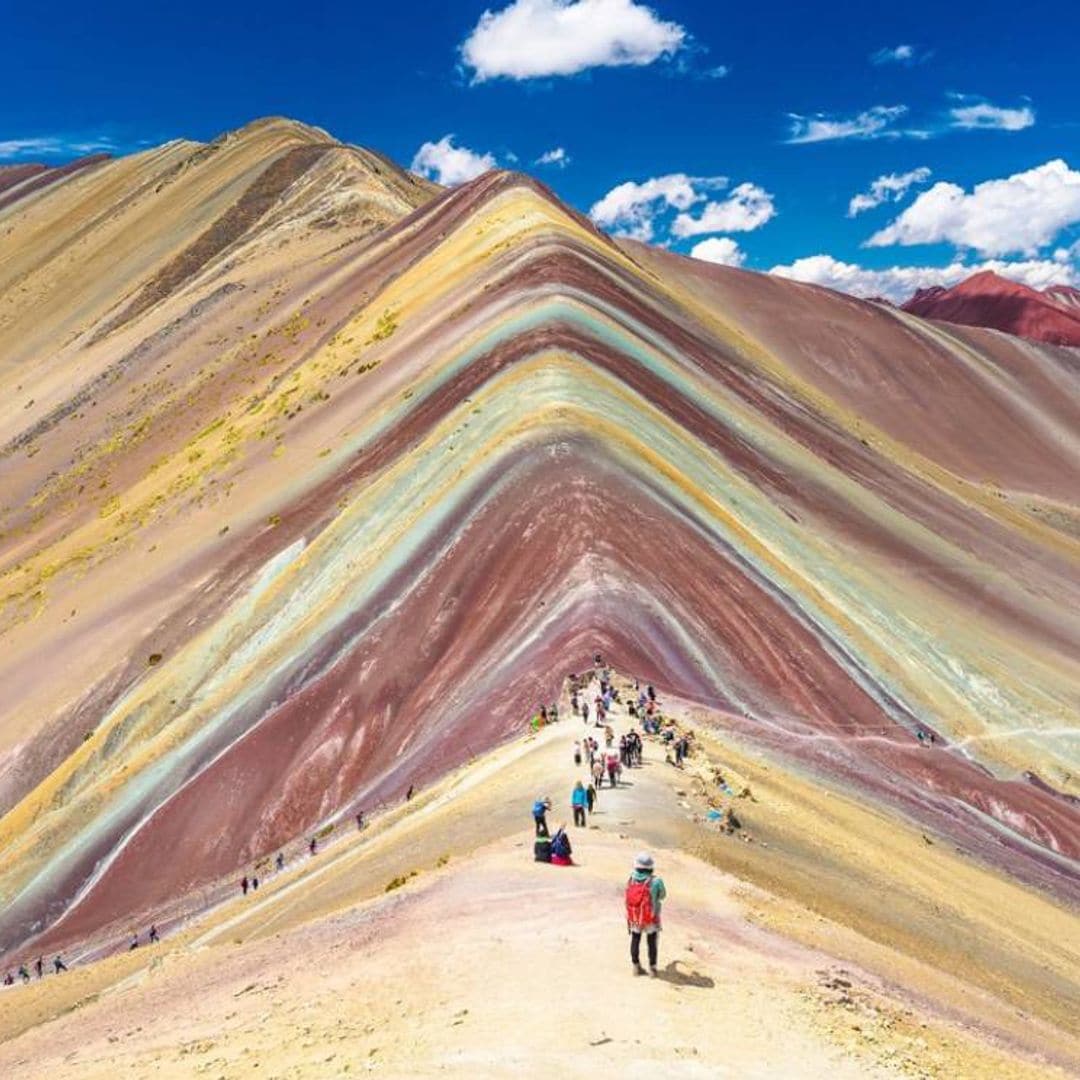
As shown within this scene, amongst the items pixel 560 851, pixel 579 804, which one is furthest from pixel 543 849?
pixel 579 804

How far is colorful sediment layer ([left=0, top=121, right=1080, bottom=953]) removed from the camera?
2981 centimetres

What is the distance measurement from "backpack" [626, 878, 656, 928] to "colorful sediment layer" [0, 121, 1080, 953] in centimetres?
1338

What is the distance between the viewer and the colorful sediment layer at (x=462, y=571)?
97.8 feet

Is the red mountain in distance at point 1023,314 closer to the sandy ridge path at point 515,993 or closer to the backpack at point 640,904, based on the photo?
the sandy ridge path at point 515,993

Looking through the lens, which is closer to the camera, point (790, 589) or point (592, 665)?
point (592, 665)

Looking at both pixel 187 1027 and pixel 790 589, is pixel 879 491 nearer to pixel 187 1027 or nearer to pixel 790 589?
pixel 790 589

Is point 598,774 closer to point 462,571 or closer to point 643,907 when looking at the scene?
point 643,907

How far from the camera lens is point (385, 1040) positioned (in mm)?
11281

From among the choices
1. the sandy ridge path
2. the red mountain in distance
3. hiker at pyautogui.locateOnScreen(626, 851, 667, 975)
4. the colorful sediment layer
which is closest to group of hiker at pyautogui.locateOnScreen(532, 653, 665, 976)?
hiker at pyautogui.locateOnScreen(626, 851, 667, 975)

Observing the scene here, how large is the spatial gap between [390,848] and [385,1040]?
957cm

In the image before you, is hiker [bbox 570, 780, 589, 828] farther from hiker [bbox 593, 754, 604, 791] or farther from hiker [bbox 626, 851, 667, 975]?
hiker [bbox 626, 851, 667, 975]

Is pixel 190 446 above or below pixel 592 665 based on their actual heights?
above

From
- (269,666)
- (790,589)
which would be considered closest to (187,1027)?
(269,666)

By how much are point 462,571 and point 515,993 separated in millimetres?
23021
